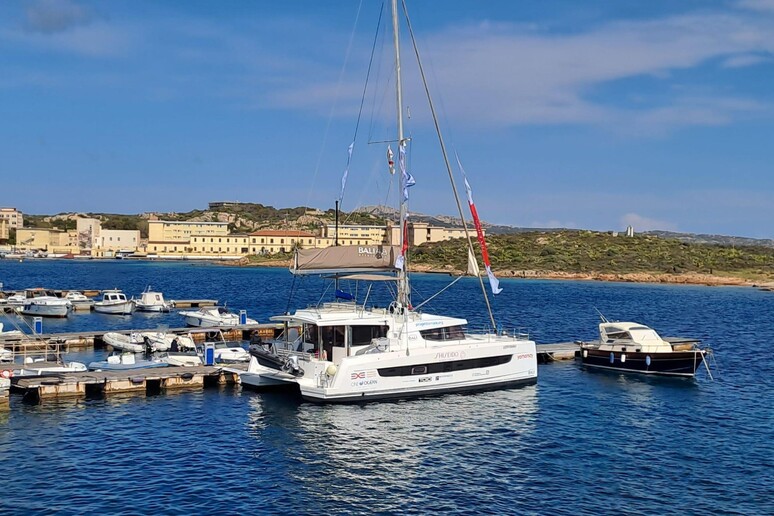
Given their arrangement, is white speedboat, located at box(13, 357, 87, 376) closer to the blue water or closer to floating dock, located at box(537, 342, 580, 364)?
the blue water

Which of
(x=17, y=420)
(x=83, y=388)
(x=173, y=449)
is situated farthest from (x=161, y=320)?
(x=173, y=449)

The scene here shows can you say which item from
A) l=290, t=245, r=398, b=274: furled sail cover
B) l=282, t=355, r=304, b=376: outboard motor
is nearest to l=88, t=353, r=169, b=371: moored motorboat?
l=282, t=355, r=304, b=376: outboard motor

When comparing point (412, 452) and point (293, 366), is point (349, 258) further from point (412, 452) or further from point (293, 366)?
point (412, 452)

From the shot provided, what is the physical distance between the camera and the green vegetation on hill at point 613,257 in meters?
164

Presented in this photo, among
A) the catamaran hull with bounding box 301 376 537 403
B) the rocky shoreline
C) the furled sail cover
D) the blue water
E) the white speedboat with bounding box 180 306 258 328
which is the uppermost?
the furled sail cover

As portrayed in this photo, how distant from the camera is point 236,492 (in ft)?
69.1

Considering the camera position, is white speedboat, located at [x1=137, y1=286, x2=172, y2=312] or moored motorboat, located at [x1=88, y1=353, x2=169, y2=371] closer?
moored motorboat, located at [x1=88, y1=353, x2=169, y2=371]

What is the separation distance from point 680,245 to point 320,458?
18985 centimetres

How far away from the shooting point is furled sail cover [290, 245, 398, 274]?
112 ft

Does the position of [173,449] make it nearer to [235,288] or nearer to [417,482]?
[417,482]

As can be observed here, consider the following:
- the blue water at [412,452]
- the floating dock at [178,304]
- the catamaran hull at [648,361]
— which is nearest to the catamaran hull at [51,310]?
the floating dock at [178,304]

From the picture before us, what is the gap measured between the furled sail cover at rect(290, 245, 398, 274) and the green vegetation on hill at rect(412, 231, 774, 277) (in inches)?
5284

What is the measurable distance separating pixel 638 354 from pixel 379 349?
1707cm

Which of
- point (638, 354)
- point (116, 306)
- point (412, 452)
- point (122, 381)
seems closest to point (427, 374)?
point (412, 452)
